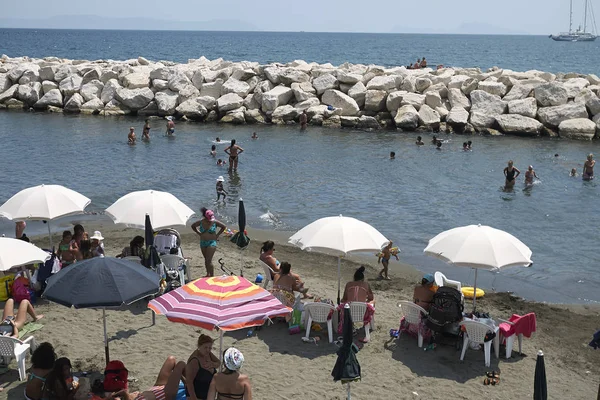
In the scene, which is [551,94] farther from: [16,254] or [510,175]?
[16,254]

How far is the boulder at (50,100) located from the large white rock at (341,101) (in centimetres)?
1645

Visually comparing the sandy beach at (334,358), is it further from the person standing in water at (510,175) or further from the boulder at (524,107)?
the boulder at (524,107)

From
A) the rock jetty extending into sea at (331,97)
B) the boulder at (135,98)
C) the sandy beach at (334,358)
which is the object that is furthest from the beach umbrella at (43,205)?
the boulder at (135,98)

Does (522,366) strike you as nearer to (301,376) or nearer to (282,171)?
(301,376)

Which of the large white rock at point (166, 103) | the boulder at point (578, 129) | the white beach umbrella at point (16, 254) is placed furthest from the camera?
the large white rock at point (166, 103)

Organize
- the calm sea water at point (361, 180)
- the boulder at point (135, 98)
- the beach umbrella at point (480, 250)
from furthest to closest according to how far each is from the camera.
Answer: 1. the boulder at point (135, 98)
2. the calm sea water at point (361, 180)
3. the beach umbrella at point (480, 250)

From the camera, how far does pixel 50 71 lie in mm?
43281

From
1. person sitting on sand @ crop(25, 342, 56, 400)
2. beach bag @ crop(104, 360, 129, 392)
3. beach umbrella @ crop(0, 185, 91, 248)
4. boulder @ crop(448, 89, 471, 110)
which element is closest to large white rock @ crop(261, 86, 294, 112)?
boulder @ crop(448, 89, 471, 110)

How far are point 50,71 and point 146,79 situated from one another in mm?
6741

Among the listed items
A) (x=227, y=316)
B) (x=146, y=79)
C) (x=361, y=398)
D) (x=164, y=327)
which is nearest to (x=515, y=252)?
(x=361, y=398)

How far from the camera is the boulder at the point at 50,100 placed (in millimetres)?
41688

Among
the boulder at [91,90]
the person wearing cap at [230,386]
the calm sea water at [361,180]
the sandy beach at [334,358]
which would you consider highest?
the boulder at [91,90]

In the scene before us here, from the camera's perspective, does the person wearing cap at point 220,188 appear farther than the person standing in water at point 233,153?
No

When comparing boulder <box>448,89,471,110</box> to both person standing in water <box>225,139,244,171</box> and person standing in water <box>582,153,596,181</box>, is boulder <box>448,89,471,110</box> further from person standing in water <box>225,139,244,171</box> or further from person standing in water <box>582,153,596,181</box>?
person standing in water <box>225,139,244,171</box>
